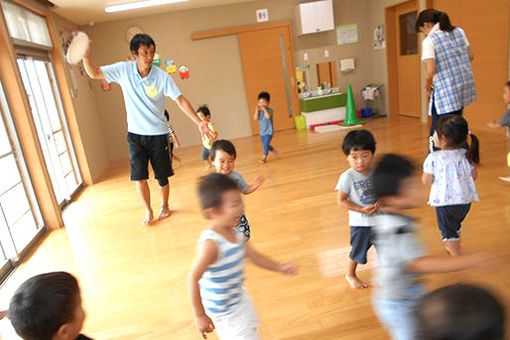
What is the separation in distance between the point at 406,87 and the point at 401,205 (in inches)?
262

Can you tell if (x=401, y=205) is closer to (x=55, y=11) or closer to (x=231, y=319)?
(x=231, y=319)

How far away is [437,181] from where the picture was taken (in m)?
1.90

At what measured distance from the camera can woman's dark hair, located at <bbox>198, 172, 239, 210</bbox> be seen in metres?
1.20

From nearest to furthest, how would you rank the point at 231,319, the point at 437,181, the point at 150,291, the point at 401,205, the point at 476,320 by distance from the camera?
the point at 476,320 → the point at 401,205 → the point at 231,319 → the point at 437,181 → the point at 150,291

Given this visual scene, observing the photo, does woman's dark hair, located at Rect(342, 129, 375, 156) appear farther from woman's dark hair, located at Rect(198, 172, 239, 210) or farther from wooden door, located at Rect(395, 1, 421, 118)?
wooden door, located at Rect(395, 1, 421, 118)

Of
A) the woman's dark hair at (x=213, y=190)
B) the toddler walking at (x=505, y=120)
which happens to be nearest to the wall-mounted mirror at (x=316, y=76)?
the toddler walking at (x=505, y=120)

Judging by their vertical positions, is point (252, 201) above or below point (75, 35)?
below

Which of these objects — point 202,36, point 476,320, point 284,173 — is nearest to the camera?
point 476,320

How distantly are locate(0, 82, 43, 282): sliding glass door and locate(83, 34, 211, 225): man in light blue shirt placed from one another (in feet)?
3.34

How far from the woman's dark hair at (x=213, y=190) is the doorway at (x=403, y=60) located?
6305 mm

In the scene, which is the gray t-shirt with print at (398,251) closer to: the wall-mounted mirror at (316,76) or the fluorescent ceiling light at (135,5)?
the fluorescent ceiling light at (135,5)

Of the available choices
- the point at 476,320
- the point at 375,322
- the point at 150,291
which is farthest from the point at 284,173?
the point at 476,320

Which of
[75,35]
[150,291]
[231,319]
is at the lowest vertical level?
[150,291]

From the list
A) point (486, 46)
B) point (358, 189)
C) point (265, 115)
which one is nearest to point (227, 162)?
point (358, 189)
